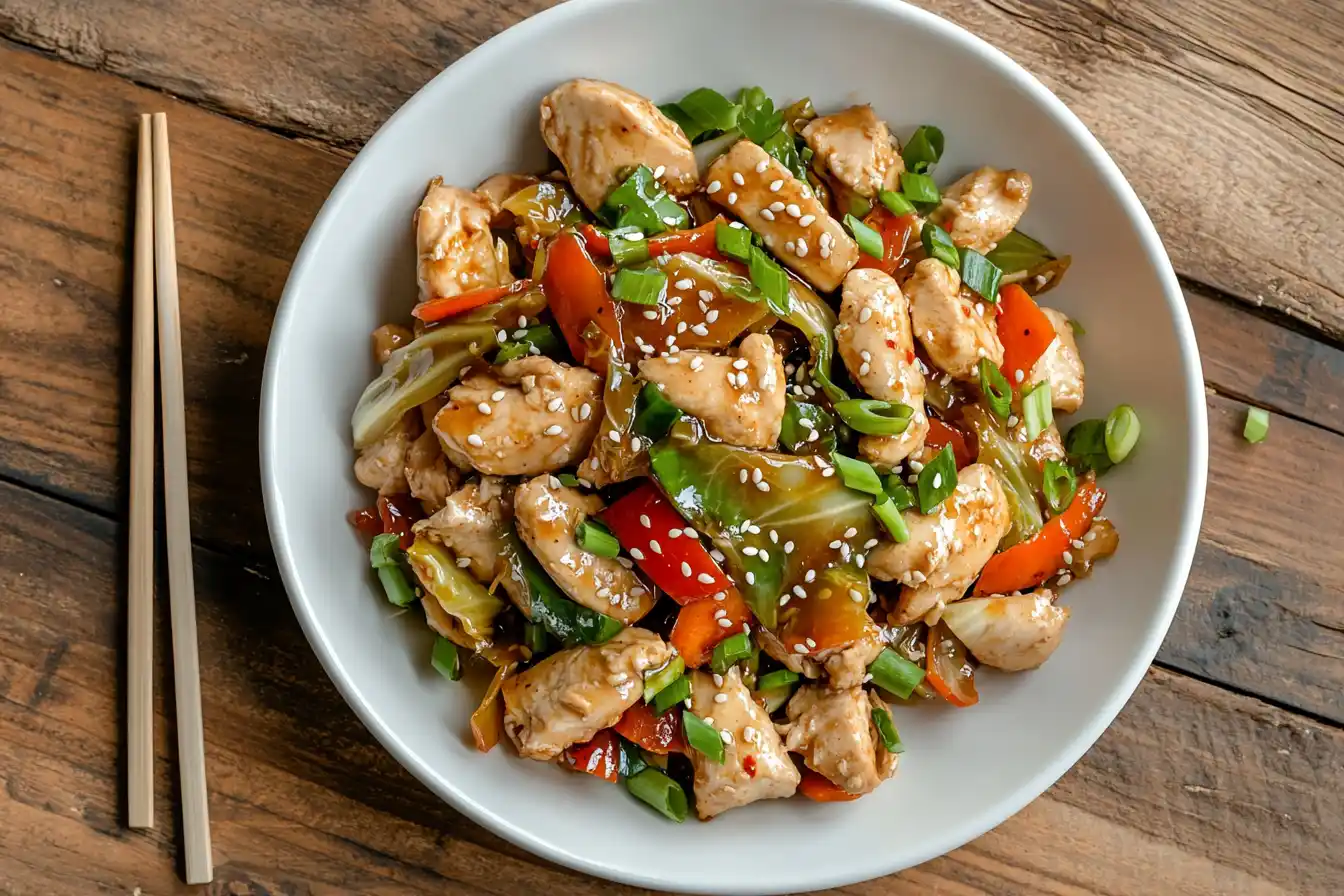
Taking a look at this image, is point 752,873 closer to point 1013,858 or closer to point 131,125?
point 1013,858

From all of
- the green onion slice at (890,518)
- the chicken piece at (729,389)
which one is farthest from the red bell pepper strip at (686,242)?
the green onion slice at (890,518)

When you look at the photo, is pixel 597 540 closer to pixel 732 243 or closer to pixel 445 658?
pixel 445 658

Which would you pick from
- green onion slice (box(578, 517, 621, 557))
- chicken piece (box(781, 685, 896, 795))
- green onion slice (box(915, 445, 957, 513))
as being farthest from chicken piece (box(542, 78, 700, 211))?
chicken piece (box(781, 685, 896, 795))

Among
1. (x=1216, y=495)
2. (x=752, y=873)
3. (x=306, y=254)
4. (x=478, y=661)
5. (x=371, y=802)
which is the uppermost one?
(x=306, y=254)

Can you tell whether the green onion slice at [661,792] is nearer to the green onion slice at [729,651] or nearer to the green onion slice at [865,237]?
the green onion slice at [729,651]

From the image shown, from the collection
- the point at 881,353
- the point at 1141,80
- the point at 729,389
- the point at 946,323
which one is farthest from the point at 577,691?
Answer: the point at 1141,80

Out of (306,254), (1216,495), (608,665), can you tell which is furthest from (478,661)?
(1216,495)
